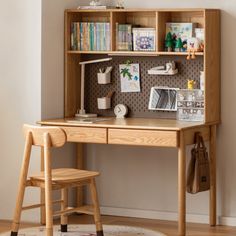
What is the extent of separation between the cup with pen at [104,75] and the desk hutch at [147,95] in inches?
3.3

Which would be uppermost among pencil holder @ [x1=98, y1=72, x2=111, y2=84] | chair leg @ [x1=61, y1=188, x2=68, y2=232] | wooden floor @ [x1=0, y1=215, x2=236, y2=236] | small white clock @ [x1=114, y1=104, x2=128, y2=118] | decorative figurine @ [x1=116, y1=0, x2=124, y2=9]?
decorative figurine @ [x1=116, y1=0, x2=124, y2=9]

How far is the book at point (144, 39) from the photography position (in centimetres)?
541

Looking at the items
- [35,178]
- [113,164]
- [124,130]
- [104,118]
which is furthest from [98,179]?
[35,178]

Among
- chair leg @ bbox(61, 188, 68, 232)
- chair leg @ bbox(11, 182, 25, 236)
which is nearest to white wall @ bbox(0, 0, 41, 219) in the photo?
chair leg @ bbox(61, 188, 68, 232)

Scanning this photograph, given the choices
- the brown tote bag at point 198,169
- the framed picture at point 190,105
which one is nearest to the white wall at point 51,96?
the framed picture at point 190,105

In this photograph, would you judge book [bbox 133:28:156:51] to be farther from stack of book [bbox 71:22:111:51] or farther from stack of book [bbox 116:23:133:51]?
stack of book [bbox 71:22:111:51]

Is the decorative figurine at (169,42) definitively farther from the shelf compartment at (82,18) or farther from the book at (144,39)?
the shelf compartment at (82,18)

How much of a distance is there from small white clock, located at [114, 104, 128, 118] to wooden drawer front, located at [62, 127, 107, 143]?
56cm

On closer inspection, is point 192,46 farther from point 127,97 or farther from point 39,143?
point 39,143

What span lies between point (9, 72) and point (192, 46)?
1.26 meters

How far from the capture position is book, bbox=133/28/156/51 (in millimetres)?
5406

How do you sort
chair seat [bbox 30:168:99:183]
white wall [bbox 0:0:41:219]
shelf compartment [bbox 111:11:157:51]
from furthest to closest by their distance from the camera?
shelf compartment [bbox 111:11:157:51]
white wall [bbox 0:0:41:219]
chair seat [bbox 30:168:99:183]

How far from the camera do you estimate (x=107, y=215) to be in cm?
577

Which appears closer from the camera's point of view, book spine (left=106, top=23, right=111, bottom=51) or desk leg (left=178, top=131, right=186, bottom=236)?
desk leg (left=178, top=131, right=186, bottom=236)
